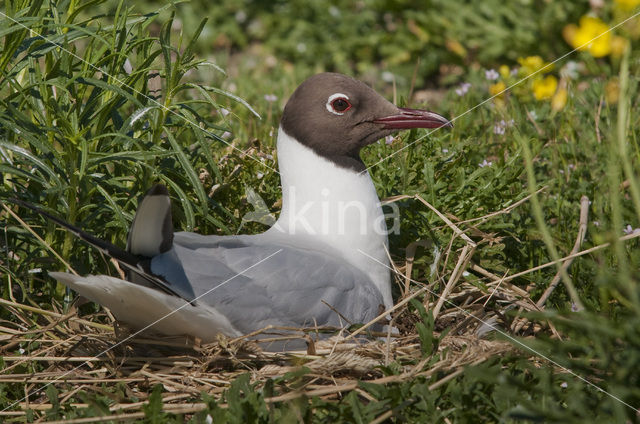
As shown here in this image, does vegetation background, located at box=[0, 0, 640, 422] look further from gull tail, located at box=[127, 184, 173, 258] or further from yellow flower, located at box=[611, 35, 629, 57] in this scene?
gull tail, located at box=[127, 184, 173, 258]

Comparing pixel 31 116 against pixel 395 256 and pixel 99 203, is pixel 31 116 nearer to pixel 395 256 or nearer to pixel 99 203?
pixel 99 203

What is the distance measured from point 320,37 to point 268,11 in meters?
0.78

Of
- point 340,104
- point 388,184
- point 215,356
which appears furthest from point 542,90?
point 215,356

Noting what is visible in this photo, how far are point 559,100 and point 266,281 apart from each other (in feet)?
8.67

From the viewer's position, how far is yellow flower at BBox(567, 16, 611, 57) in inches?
201

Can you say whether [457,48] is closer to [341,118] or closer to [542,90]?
[542,90]

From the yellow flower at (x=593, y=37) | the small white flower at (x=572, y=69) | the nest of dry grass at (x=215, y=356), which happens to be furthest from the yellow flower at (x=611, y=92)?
the nest of dry grass at (x=215, y=356)

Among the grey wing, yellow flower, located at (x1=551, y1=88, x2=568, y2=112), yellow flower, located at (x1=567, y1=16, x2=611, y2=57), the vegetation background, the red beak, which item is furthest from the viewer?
yellow flower, located at (x1=567, y1=16, x2=611, y2=57)

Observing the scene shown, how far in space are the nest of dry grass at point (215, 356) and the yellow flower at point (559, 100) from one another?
68.4 inches

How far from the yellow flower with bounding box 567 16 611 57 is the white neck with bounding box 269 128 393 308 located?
2.48 metres

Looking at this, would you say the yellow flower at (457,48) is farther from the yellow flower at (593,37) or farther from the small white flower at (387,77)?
the yellow flower at (593,37)

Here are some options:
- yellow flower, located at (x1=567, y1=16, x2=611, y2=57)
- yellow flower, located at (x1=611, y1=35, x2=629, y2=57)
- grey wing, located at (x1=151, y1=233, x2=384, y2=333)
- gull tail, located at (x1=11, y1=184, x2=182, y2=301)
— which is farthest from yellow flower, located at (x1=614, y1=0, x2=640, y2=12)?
gull tail, located at (x1=11, y1=184, x2=182, y2=301)

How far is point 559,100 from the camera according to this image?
4.69 meters

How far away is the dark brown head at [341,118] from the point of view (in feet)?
10.3
